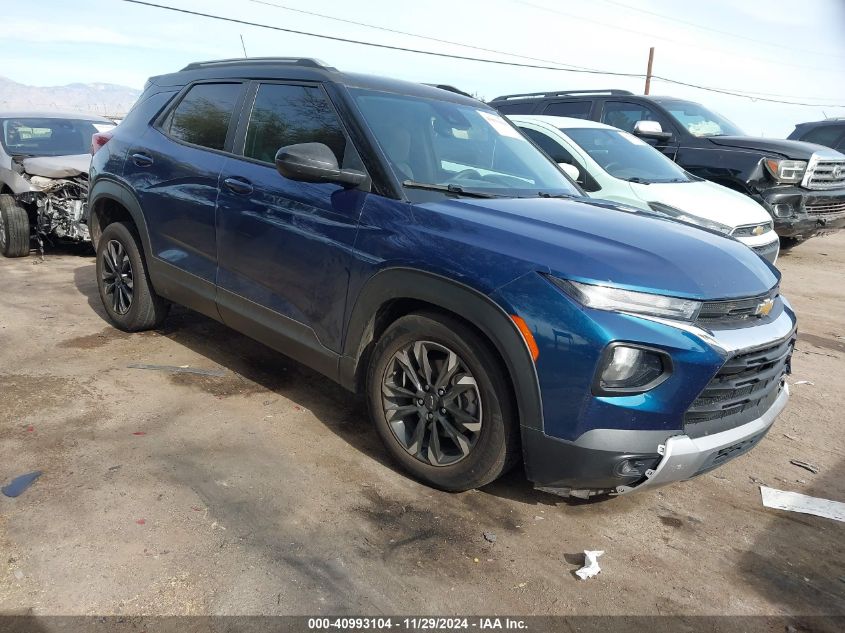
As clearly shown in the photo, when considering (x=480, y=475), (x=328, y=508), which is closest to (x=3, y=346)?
(x=328, y=508)

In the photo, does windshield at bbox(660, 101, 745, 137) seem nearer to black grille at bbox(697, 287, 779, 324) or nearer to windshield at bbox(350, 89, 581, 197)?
windshield at bbox(350, 89, 581, 197)

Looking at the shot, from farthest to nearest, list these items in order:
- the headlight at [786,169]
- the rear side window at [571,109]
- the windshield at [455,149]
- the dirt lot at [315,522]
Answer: the rear side window at [571,109] → the headlight at [786,169] → the windshield at [455,149] → the dirt lot at [315,522]

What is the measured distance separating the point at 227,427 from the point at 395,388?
43.8 inches

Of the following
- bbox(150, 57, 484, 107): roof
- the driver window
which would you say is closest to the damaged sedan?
bbox(150, 57, 484, 107): roof

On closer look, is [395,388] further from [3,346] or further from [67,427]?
[3,346]

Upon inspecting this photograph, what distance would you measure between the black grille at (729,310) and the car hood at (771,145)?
6556 mm

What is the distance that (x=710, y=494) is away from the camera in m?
3.39

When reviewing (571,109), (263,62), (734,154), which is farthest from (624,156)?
(263,62)

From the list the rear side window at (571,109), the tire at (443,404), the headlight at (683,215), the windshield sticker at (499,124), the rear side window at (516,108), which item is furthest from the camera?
the rear side window at (516,108)

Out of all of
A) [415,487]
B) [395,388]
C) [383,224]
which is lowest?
[415,487]

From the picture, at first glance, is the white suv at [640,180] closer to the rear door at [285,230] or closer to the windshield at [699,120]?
the windshield at [699,120]

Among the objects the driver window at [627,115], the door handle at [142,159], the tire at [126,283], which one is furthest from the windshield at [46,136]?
the driver window at [627,115]

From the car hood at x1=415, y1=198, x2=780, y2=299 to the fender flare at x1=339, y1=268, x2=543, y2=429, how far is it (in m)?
0.21

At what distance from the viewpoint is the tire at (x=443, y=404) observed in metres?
2.83
